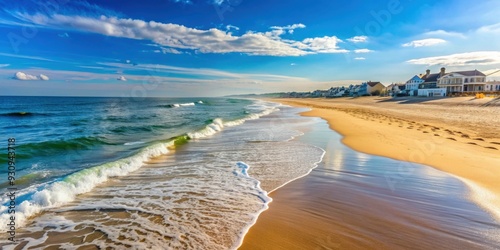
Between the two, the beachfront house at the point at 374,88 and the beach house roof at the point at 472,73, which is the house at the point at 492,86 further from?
the beachfront house at the point at 374,88

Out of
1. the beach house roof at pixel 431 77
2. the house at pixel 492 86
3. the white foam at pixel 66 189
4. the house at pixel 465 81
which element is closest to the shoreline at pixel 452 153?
the white foam at pixel 66 189

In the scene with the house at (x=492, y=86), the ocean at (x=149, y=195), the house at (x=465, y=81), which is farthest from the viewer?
the house at (x=492, y=86)

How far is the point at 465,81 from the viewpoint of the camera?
5828 centimetres

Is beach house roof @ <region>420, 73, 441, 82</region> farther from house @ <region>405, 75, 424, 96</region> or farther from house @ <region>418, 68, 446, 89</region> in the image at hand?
house @ <region>405, 75, 424, 96</region>

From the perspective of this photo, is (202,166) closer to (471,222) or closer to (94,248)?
(94,248)

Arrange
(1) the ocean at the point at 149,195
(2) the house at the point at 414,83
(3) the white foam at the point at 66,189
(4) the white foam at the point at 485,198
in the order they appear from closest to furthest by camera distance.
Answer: (1) the ocean at the point at 149,195
(4) the white foam at the point at 485,198
(3) the white foam at the point at 66,189
(2) the house at the point at 414,83

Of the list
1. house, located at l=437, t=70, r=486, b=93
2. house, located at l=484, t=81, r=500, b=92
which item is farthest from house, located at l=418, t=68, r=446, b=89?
house, located at l=484, t=81, r=500, b=92

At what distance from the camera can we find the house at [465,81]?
5775cm

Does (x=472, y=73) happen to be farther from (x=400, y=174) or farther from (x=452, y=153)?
(x=400, y=174)

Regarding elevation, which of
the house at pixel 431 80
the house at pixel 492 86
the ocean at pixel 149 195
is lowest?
the ocean at pixel 149 195

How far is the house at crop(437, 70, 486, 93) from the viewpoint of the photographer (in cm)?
5775

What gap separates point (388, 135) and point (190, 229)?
40.6ft

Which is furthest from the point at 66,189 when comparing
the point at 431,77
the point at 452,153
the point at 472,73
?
the point at 431,77

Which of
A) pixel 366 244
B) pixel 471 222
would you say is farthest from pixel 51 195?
pixel 471 222
